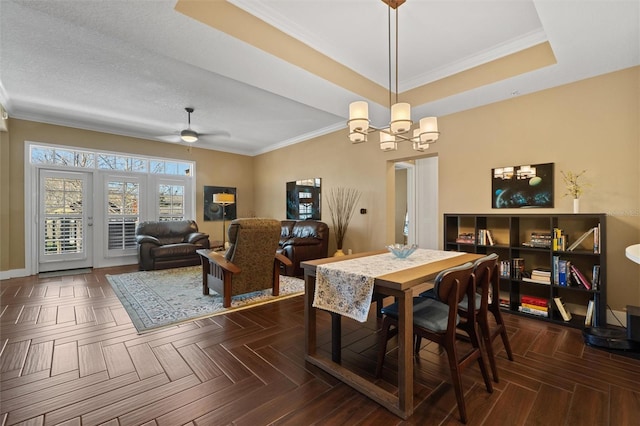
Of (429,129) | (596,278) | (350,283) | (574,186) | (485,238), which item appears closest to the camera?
(350,283)

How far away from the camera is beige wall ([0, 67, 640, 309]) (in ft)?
9.31

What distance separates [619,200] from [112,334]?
5.11m

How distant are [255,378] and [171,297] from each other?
2332 mm

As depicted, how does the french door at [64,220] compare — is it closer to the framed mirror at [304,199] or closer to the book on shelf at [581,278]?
the framed mirror at [304,199]

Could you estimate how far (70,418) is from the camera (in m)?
1.59

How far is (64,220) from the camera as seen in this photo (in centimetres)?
546

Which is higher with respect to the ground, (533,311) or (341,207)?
(341,207)

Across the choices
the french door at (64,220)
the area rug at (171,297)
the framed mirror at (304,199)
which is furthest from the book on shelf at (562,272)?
the french door at (64,220)

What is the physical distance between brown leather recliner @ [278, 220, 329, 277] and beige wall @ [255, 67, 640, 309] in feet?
3.00

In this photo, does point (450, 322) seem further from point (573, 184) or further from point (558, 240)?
point (573, 184)

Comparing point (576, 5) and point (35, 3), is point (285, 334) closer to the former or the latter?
point (35, 3)

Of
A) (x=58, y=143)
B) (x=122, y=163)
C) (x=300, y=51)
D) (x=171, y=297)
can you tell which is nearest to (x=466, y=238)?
(x=300, y=51)

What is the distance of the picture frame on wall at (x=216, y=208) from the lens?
7.25m

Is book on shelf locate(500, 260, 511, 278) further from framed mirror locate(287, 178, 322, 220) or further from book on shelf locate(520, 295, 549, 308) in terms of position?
framed mirror locate(287, 178, 322, 220)
